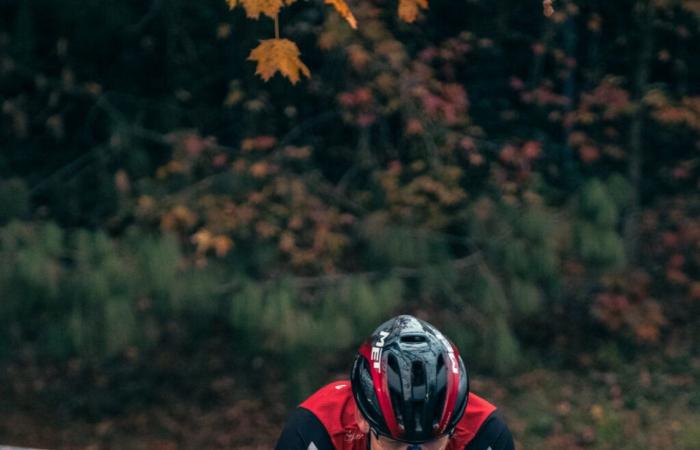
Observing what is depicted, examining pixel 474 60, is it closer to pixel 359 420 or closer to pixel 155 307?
pixel 155 307

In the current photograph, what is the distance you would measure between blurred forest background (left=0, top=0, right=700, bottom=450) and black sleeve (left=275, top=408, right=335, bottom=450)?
413 cm

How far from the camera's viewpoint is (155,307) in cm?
667

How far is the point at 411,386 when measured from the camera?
6.93 feet

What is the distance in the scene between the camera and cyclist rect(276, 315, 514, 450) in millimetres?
2105

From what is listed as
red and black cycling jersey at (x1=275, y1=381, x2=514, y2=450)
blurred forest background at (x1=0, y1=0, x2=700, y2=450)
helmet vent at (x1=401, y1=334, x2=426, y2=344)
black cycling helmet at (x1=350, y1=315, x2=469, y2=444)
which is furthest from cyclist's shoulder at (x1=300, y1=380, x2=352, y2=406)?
blurred forest background at (x1=0, y1=0, x2=700, y2=450)

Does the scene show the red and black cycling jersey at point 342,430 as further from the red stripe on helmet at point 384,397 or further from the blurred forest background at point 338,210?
the blurred forest background at point 338,210

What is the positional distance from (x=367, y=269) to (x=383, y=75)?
1.57 metres

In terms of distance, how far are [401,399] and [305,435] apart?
379 mm

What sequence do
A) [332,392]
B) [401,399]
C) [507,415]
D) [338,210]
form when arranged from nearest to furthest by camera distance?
[401,399] < [332,392] < [338,210] < [507,415]

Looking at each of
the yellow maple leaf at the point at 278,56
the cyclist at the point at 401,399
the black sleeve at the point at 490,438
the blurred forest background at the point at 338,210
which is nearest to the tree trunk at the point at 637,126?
the blurred forest background at the point at 338,210

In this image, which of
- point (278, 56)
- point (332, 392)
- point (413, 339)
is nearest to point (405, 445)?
point (413, 339)

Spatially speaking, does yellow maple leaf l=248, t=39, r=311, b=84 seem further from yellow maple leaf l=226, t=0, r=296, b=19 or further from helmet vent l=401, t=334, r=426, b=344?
helmet vent l=401, t=334, r=426, b=344

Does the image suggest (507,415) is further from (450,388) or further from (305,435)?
(450,388)

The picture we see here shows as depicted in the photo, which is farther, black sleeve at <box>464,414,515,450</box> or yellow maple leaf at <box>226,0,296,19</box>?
yellow maple leaf at <box>226,0,296,19</box>
